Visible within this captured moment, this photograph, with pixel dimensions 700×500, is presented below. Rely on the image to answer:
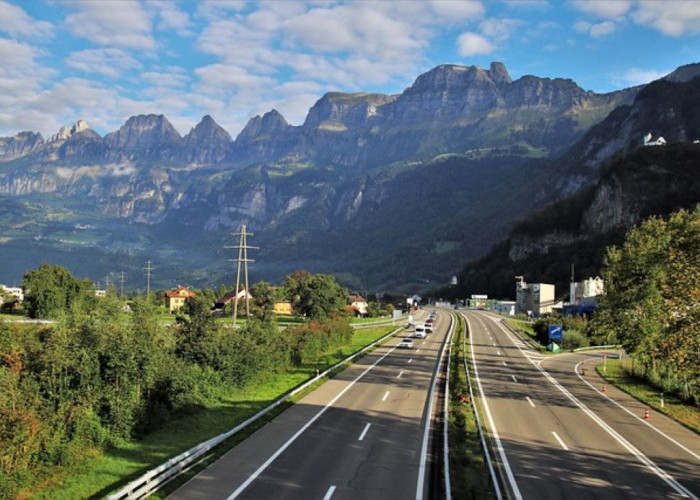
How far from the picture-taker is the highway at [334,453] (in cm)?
1850

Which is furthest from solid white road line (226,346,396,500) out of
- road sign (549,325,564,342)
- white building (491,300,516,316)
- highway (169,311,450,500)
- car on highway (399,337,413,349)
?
white building (491,300,516,316)

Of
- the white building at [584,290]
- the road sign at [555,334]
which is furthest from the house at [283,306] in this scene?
the road sign at [555,334]

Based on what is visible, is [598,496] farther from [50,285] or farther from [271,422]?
[50,285]

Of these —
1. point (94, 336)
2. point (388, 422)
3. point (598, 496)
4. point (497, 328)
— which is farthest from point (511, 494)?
point (497, 328)

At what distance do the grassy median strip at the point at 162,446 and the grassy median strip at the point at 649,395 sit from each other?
74.2 feet

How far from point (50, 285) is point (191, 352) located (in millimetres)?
65990

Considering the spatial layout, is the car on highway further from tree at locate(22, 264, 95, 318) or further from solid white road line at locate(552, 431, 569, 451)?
tree at locate(22, 264, 95, 318)

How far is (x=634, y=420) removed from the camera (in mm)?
31078

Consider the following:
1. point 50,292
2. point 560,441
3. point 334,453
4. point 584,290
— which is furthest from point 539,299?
point 334,453

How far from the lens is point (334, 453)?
892 inches

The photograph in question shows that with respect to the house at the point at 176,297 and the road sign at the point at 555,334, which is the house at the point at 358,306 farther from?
the road sign at the point at 555,334

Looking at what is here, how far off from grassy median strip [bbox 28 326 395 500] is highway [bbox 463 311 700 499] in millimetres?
11731

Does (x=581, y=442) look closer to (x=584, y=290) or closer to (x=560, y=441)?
(x=560, y=441)

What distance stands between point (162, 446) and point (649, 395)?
32281mm
